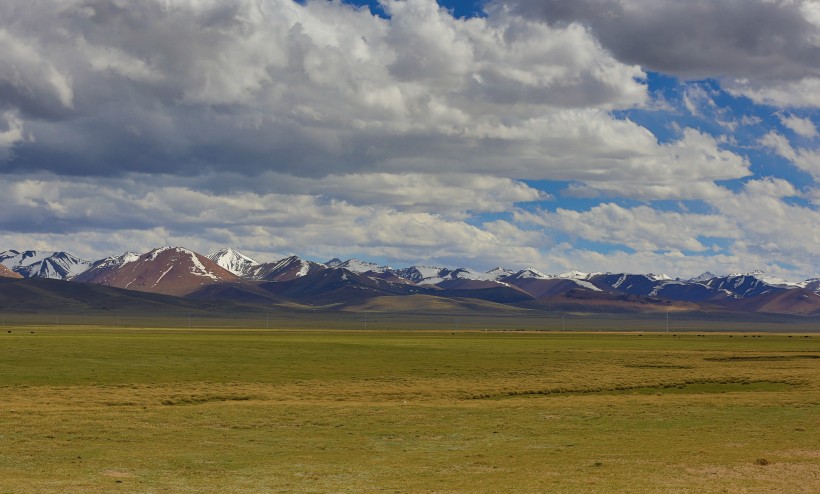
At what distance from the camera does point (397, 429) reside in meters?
42.8

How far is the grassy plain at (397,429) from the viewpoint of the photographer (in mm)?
29562

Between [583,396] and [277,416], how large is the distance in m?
25.1

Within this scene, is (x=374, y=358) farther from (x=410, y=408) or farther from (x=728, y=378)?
(x=410, y=408)

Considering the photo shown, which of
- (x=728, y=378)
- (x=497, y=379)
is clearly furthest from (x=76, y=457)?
(x=728, y=378)

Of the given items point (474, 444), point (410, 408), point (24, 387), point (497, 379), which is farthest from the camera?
point (497, 379)

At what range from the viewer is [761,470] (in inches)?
1203

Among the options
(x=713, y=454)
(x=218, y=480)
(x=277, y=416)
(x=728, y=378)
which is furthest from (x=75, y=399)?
(x=728, y=378)

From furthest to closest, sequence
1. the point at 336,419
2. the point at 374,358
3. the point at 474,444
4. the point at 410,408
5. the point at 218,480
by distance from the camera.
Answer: the point at 374,358, the point at 410,408, the point at 336,419, the point at 474,444, the point at 218,480

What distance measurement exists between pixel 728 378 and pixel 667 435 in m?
40.9

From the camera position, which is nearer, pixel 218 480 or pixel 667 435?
pixel 218 480

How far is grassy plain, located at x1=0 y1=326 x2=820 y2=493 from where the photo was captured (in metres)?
29.6

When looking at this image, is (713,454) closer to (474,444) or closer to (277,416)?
(474,444)

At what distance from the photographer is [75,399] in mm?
54000

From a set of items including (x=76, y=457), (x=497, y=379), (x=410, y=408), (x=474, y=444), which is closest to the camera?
(x=76, y=457)
